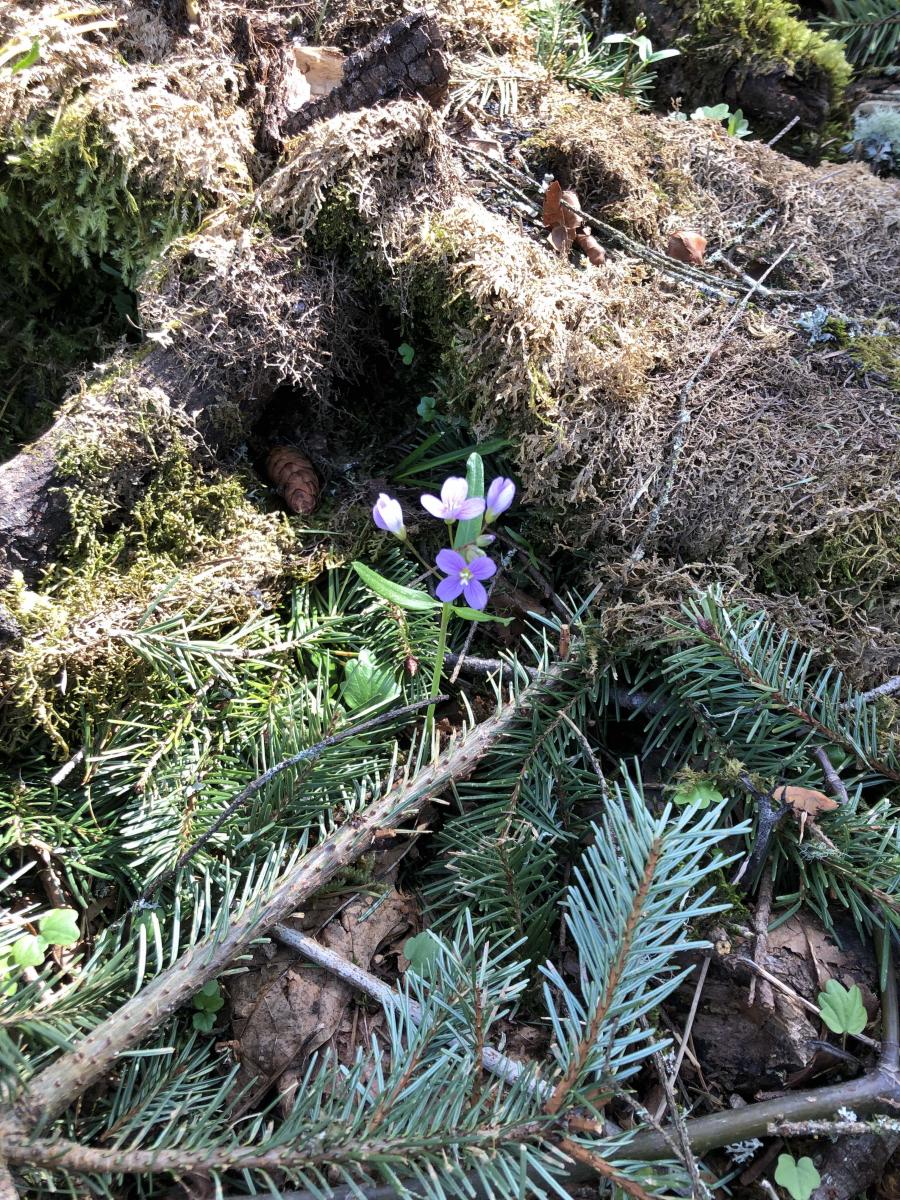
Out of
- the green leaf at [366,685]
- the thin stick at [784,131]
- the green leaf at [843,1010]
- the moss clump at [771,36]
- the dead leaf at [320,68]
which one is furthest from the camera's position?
the moss clump at [771,36]

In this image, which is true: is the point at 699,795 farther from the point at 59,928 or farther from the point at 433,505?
the point at 59,928

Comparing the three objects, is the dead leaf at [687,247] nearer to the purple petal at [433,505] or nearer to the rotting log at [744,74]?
the rotting log at [744,74]

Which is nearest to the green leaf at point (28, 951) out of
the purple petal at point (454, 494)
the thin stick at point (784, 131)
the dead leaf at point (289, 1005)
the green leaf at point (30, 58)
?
the dead leaf at point (289, 1005)

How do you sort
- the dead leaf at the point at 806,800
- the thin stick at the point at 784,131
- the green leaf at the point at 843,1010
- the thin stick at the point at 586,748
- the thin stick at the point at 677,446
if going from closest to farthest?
the green leaf at the point at 843,1010, the dead leaf at the point at 806,800, the thin stick at the point at 586,748, the thin stick at the point at 677,446, the thin stick at the point at 784,131

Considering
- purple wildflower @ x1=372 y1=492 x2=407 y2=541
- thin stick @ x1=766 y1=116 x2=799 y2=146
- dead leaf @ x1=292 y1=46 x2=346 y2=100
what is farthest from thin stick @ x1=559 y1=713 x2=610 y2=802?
thin stick @ x1=766 y1=116 x2=799 y2=146

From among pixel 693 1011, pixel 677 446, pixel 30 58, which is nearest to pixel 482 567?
pixel 677 446

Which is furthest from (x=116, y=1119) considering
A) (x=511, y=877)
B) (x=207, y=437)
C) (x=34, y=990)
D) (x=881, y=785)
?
(x=881, y=785)
